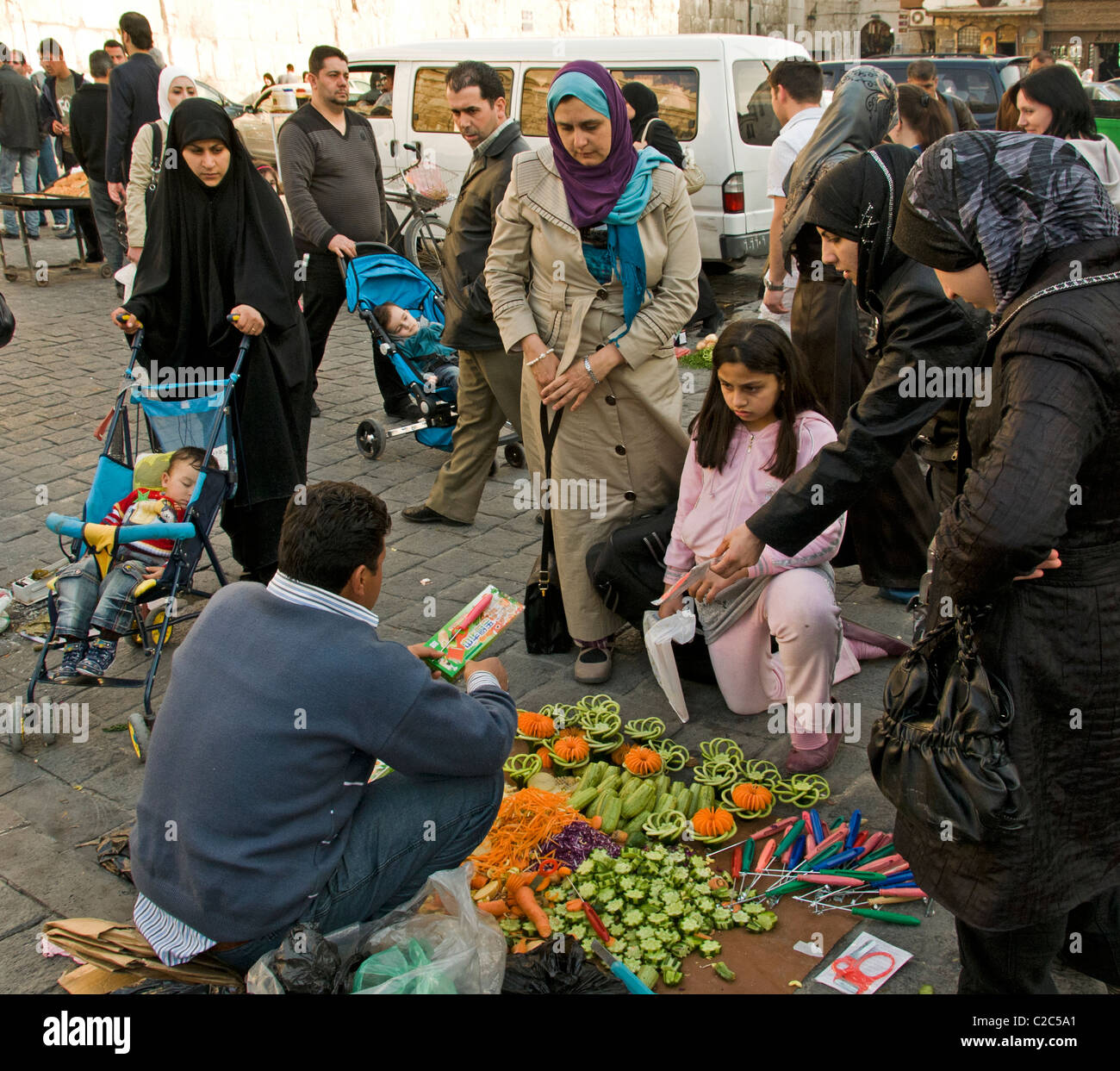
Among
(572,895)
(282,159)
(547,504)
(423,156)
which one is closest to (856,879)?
(572,895)

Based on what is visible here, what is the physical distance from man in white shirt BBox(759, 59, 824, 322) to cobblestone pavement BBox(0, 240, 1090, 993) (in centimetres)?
143

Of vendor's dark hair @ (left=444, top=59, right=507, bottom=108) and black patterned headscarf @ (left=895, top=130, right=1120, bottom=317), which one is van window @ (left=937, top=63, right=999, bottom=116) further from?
black patterned headscarf @ (left=895, top=130, right=1120, bottom=317)

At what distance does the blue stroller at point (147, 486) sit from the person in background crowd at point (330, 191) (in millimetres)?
2110

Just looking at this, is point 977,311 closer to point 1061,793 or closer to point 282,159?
point 1061,793

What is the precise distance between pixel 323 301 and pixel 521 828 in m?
4.48

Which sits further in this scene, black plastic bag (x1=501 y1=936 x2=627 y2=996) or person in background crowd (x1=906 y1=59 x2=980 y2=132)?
person in background crowd (x1=906 y1=59 x2=980 y2=132)

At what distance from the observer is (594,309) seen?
3.98 metres

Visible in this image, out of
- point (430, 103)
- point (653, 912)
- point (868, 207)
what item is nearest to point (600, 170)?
point (868, 207)

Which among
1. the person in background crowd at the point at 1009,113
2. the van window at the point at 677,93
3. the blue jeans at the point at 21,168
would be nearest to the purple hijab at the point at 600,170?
the person in background crowd at the point at 1009,113

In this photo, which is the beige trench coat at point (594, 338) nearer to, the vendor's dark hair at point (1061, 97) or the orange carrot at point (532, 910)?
the orange carrot at point (532, 910)

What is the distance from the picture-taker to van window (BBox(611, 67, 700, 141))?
394 inches

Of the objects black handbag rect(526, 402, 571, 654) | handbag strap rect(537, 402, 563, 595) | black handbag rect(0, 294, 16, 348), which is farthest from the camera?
black handbag rect(0, 294, 16, 348)

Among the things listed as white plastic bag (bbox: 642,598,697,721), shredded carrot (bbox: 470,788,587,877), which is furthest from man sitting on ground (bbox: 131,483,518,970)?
Result: white plastic bag (bbox: 642,598,697,721)

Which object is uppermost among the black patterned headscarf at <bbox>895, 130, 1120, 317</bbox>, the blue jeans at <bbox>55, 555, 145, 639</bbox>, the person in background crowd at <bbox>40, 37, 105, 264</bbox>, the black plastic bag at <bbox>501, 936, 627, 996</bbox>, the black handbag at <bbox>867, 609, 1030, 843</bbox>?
the person in background crowd at <bbox>40, 37, 105, 264</bbox>
